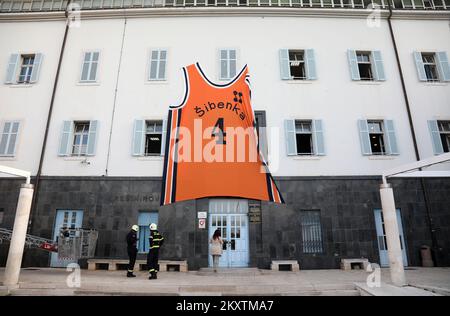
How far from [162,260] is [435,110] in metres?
15.5

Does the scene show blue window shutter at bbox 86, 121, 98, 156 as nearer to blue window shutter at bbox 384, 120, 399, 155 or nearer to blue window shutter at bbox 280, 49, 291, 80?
blue window shutter at bbox 280, 49, 291, 80

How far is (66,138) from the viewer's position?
47.3ft

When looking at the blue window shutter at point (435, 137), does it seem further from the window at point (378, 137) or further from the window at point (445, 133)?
the window at point (378, 137)

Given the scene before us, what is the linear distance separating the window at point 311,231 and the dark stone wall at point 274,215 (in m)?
0.23

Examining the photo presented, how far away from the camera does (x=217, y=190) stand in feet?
14.6

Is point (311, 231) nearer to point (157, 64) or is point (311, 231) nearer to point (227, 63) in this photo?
point (227, 63)

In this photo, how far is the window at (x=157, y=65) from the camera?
15.3 metres

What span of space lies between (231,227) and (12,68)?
14.6m

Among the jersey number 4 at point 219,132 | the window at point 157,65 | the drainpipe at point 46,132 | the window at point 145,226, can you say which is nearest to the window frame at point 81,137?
the drainpipe at point 46,132

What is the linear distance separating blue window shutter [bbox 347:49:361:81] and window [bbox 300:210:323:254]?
7441 millimetres

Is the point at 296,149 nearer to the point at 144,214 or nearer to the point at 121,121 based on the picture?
the point at 144,214

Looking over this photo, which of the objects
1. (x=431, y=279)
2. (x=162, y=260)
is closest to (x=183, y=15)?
(x=162, y=260)

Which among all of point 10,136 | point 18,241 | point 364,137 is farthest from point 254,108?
point 10,136

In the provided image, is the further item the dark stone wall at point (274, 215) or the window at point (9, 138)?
the window at point (9, 138)
